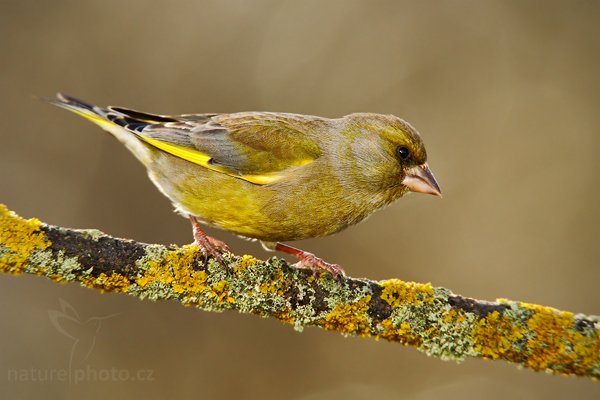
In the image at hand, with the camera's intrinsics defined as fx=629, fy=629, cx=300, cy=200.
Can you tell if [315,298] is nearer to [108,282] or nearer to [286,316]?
[286,316]

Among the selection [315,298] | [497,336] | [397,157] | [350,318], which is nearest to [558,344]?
[497,336]

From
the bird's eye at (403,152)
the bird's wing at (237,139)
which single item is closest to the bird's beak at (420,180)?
the bird's eye at (403,152)

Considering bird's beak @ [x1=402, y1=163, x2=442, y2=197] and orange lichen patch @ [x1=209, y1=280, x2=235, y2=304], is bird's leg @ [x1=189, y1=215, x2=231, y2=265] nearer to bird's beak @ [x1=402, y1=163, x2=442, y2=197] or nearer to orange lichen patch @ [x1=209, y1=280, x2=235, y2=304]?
orange lichen patch @ [x1=209, y1=280, x2=235, y2=304]

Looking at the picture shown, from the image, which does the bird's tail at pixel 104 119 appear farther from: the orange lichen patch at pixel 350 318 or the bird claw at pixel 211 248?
the orange lichen patch at pixel 350 318

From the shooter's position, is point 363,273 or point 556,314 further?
point 363,273

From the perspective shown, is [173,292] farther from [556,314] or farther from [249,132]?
[556,314]

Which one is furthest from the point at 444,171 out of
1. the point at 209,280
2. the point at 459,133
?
the point at 209,280
